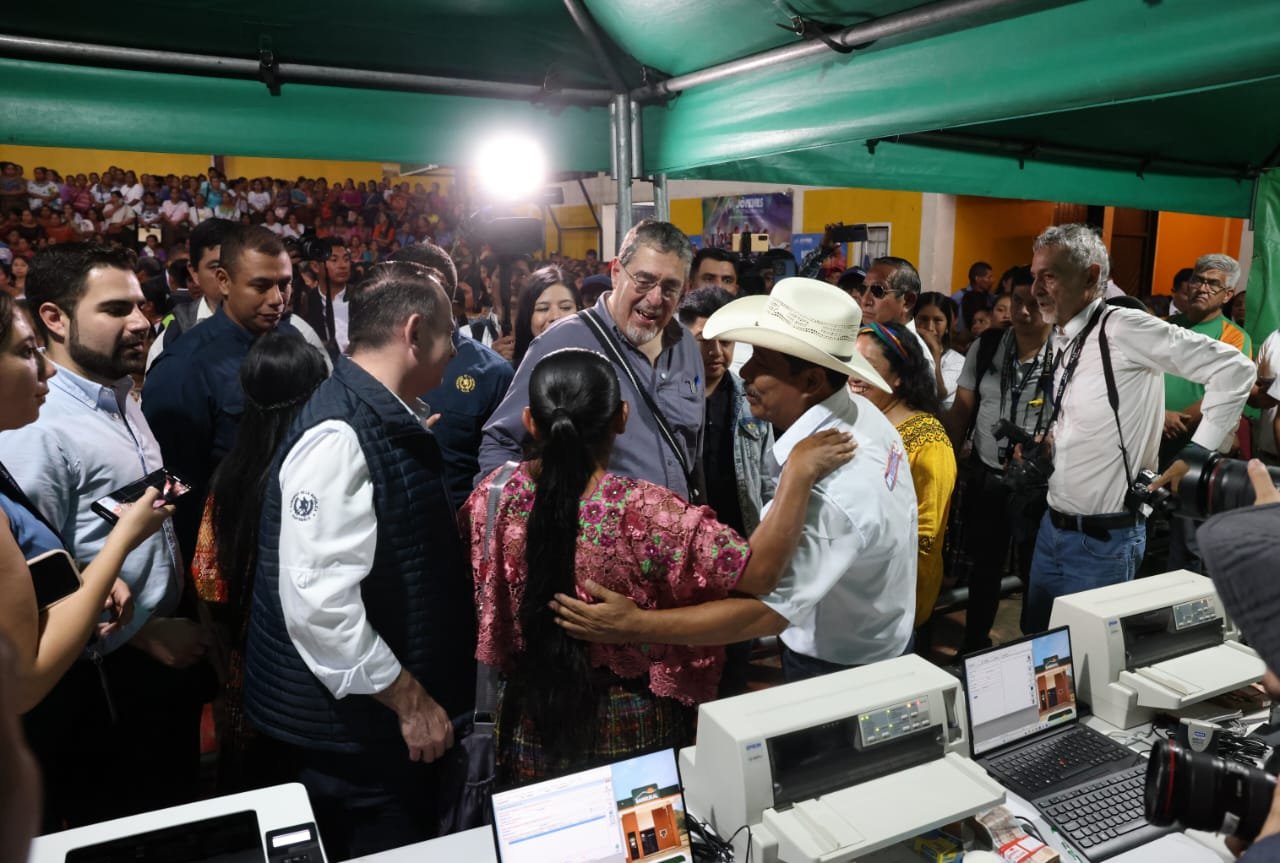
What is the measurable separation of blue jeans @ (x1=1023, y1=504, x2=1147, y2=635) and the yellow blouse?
54 centimetres

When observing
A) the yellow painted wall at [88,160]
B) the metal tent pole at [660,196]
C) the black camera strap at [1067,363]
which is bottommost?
the black camera strap at [1067,363]

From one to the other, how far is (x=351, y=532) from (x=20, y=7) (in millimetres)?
1908

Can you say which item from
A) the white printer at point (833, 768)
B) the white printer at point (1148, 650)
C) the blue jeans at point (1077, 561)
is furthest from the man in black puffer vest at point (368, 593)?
the blue jeans at point (1077, 561)

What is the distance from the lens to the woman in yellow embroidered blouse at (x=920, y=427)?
8.07ft

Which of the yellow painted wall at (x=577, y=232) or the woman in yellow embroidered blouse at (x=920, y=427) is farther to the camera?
the yellow painted wall at (x=577, y=232)

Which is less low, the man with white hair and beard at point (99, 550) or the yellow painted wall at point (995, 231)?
the yellow painted wall at point (995, 231)

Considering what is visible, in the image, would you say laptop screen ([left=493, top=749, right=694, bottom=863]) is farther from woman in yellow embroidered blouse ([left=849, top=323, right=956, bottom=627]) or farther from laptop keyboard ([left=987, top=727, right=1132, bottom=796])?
woman in yellow embroidered blouse ([left=849, top=323, right=956, bottom=627])

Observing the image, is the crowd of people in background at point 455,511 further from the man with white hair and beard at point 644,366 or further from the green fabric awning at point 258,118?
the green fabric awning at point 258,118

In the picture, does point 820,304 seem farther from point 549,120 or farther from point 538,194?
point 538,194

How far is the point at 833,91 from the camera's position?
2455 millimetres

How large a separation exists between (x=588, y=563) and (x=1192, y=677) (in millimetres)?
1500

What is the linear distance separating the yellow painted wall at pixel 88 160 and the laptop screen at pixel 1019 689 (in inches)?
→ 474

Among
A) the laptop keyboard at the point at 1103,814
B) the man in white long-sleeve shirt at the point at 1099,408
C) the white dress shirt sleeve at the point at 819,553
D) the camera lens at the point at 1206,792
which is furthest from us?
the man in white long-sleeve shirt at the point at 1099,408

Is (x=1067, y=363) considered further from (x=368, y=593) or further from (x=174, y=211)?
(x=174, y=211)
